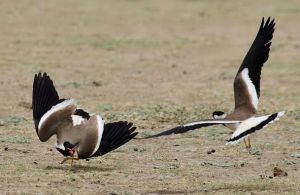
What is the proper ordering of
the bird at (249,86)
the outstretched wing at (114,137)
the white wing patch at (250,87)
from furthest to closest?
the white wing patch at (250,87) → the bird at (249,86) → the outstretched wing at (114,137)

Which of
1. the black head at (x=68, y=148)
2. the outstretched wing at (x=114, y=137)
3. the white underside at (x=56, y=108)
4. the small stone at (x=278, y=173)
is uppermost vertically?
the white underside at (x=56, y=108)

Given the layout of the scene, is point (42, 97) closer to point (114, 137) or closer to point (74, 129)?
point (74, 129)

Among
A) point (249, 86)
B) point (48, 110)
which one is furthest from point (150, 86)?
point (48, 110)

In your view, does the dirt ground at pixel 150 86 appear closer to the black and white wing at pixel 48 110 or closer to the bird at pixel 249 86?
the black and white wing at pixel 48 110

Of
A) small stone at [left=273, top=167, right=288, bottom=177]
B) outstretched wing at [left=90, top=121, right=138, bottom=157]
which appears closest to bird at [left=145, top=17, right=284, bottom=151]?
small stone at [left=273, top=167, right=288, bottom=177]

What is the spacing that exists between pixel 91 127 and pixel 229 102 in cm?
686

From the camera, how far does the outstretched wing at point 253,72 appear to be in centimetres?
1166

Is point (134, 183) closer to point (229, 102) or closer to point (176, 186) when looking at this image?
point (176, 186)

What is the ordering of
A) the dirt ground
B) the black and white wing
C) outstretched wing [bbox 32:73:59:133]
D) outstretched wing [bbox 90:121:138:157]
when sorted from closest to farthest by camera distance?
outstretched wing [bbox 90:121:138:157] < the dirt ground < the black and white wing < outstretched wing [bbox 32:73:59:133]

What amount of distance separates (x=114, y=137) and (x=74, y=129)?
482mm

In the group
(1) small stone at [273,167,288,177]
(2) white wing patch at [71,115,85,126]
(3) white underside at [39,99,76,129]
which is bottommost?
(1) small stone at [273,167,288,177]

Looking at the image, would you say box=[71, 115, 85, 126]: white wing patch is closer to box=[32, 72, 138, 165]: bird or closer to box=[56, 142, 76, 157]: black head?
box=[32, 72, 138, 165]: bird

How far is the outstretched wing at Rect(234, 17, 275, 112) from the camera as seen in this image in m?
11.7

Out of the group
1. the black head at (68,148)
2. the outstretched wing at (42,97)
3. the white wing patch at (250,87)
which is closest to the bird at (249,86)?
the white wing patch at (250,87)
